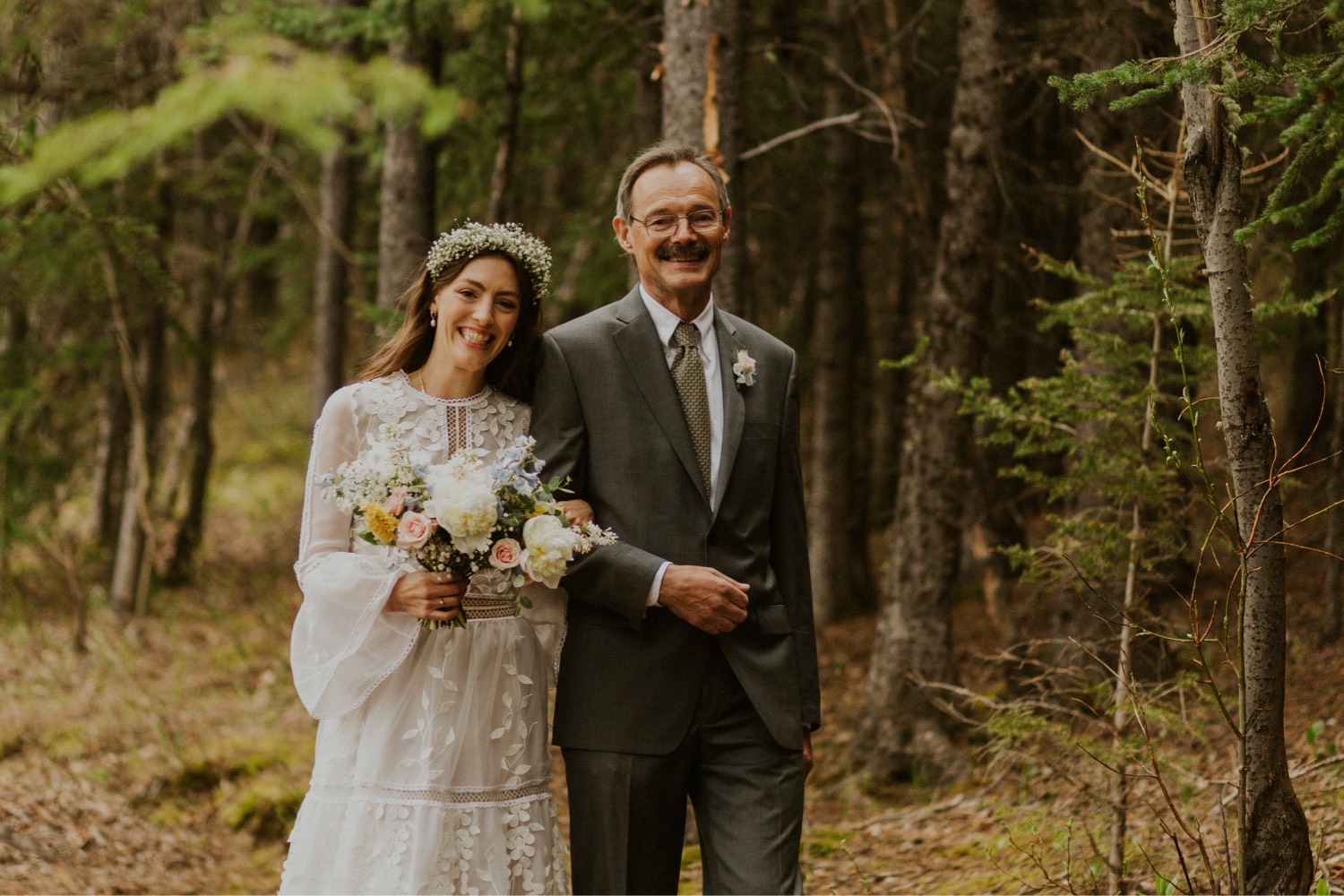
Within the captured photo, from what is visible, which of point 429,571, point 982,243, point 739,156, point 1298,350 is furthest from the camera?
point 1298,350

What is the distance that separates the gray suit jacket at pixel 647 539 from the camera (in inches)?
134

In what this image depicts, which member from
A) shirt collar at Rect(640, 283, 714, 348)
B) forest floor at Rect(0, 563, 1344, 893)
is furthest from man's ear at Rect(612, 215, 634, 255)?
forest floor at Rect(0, 563, 1344, 893)

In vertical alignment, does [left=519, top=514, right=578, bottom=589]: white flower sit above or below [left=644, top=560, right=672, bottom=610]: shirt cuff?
above

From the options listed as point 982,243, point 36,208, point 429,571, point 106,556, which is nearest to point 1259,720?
point 429,571

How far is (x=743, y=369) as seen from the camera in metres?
3.66

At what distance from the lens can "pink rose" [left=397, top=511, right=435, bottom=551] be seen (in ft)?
10.4

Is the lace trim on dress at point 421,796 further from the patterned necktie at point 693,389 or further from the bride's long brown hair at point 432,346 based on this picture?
the bride's long brown hair at point 432,346

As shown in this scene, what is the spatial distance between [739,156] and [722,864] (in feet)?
11.5

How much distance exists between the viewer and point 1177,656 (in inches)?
255

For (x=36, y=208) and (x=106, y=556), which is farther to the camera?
(x=106, y=556)

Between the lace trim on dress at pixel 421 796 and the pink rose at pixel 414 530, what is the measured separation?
2.60 ft

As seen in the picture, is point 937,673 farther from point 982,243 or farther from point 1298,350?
point 1298,350

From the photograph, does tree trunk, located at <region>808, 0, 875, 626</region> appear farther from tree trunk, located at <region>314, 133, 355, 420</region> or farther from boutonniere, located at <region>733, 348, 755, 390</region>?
boutonniere, located at <region>733, 348, 755, 390</region>

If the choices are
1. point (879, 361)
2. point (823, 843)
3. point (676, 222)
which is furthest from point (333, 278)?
point (676, 222)
